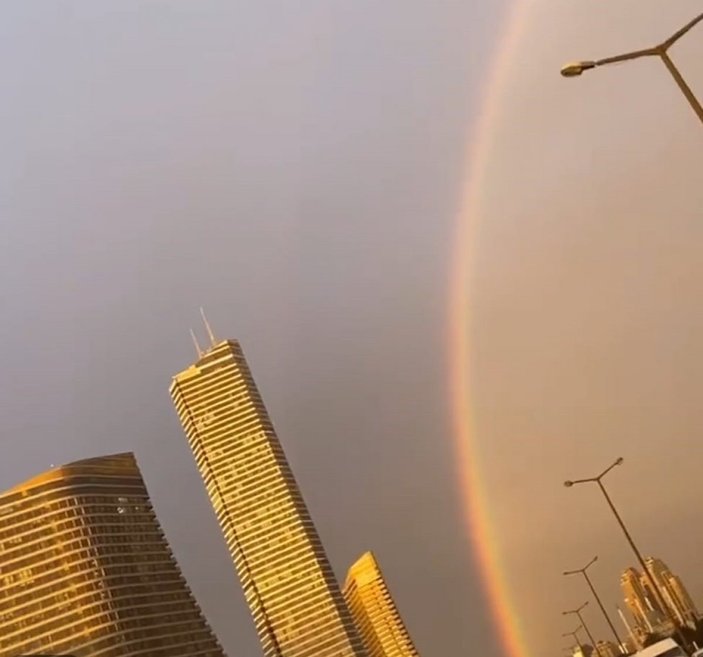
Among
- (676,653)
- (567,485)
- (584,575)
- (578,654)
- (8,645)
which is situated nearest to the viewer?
(676,653)

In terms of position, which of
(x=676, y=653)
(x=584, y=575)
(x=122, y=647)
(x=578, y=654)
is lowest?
(x=676, y=653)

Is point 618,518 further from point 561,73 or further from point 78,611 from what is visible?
point 78,611

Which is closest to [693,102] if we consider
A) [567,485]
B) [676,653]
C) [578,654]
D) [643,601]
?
[676,653]

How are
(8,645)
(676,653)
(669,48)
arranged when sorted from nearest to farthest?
(669,48) → (676,653) → (8,645)

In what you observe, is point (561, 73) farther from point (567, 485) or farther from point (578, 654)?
point (578, 654)

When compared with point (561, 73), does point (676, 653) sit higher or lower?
lower

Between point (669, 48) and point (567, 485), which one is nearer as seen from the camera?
point (669, 48)

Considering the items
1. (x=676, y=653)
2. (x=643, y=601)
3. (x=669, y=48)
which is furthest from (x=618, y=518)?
(x=643, y=601)

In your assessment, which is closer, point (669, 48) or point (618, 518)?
point (669, 48)

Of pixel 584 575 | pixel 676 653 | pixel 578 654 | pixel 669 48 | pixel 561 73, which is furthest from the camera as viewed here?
pixel 584 575
